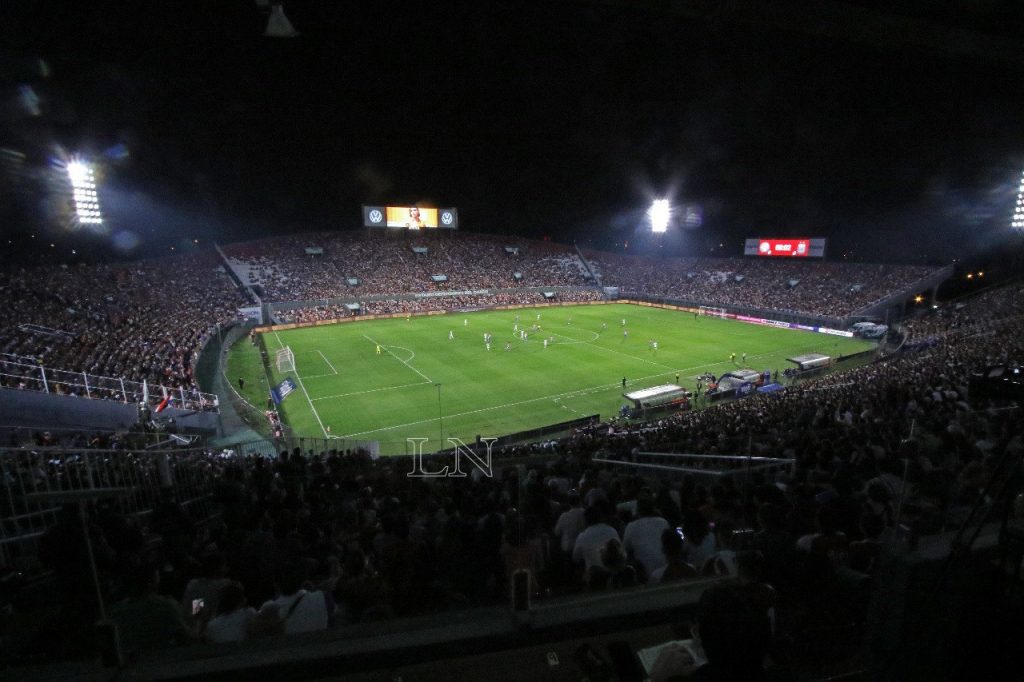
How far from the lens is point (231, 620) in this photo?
349cm

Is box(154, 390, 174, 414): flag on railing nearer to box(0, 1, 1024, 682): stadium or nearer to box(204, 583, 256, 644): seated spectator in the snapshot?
box(0, 1, 1024, 682): stadium

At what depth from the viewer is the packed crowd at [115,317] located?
22.6 meters

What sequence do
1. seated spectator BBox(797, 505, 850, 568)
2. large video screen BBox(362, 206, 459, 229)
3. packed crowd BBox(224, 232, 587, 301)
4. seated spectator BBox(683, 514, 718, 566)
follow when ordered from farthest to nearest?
1. large video screen BBox(362, 206, 459, 229)
2. packed crowd BBox(224, 232, 587, 301)
3. seated spectator BBox(683, 514, 718, 566)
4. seated spectator BBox(797, 505, 850, 568)

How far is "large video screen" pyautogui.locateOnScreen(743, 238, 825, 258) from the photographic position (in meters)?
60.5

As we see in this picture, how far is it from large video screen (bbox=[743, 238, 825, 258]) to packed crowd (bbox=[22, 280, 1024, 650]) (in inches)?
2259

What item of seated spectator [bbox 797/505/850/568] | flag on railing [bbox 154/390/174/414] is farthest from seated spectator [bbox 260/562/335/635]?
flag on railing [bbox 154/390/174/414]

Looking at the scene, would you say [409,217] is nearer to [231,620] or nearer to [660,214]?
[660,214]

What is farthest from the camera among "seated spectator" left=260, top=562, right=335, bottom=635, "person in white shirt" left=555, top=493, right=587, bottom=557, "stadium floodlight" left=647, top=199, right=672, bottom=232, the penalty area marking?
"stadium floodlight" left=647, top=199, right=672, bottom=232

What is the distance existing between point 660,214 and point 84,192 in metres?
66.7

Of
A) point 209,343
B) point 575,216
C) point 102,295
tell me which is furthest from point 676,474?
point 575,216

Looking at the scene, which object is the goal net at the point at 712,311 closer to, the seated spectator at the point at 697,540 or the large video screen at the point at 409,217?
the large video screen at the point at 409,217

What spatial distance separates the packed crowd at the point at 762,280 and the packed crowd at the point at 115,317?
49.9 m

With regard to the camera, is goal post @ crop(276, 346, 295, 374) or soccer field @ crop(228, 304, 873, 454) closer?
soccer field @ crop(228, 304, 873, 454)

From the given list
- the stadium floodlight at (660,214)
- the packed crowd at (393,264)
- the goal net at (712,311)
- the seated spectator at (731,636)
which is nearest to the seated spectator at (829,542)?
the seated spectator at (731,636)
